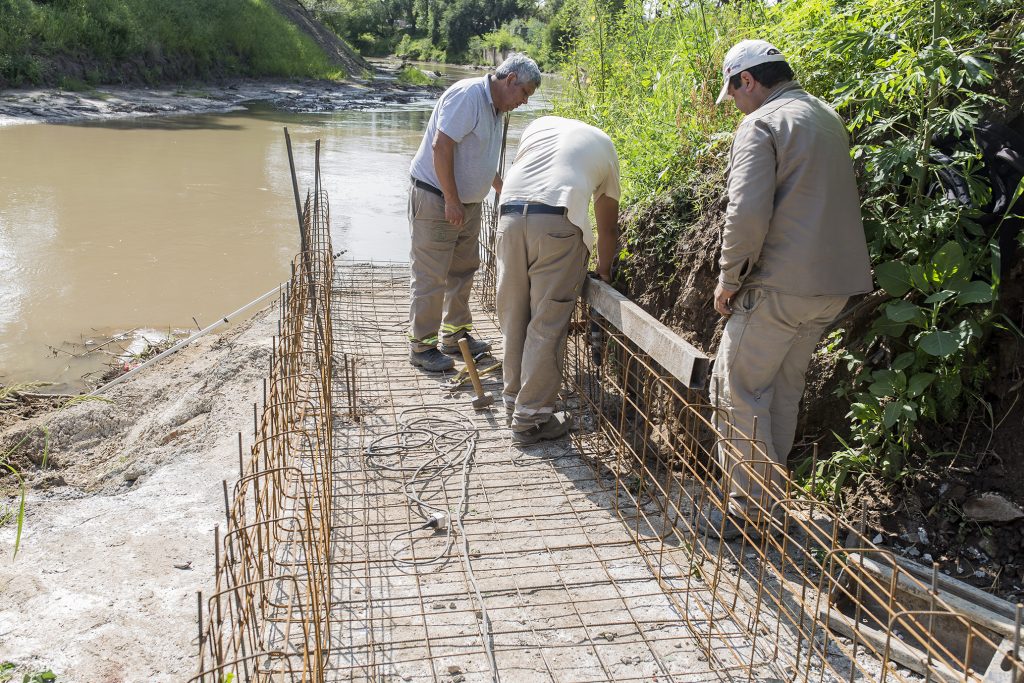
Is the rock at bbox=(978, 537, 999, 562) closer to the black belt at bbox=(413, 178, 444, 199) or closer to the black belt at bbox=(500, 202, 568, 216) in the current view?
the black belt at bbox=(500, 202, 568, 216)

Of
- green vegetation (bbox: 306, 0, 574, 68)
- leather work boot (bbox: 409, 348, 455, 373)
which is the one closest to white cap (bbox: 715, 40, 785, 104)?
leather work boot (bbox: 409, 348, 455, 373)

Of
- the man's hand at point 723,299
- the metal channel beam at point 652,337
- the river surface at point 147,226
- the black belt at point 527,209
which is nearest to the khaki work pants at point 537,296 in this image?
the black belt at point 527,209

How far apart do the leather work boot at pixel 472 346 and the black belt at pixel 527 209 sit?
4.37ft

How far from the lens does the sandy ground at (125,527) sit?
271 centimetres

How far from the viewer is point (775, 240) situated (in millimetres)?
3088

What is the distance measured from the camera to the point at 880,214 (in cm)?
330

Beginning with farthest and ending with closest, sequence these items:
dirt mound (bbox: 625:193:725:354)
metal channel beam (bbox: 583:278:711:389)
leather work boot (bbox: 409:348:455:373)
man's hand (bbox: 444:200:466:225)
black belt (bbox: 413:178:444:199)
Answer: leather work boot (bbox: 409:348:455:373), black belt (bbox: 413:178:444:199), man's hand (bbox: 444:200:466:225), dirt mound (bbox: 625:193:725:354), metal channel beam (bbox: 583:278:711:389)

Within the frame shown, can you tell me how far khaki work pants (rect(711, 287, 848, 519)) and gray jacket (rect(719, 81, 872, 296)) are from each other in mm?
99

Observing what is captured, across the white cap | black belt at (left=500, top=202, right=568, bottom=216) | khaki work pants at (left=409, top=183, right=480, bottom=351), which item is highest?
the white cap

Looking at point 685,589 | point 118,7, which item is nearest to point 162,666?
point 685,589

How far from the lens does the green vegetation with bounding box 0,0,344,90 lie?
22.2 m

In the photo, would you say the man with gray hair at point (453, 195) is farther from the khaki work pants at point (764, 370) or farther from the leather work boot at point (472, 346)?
the khaki work pants at point (764, 370)

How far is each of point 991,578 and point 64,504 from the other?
373 cm

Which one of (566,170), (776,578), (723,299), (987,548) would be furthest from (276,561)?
(987,548)
